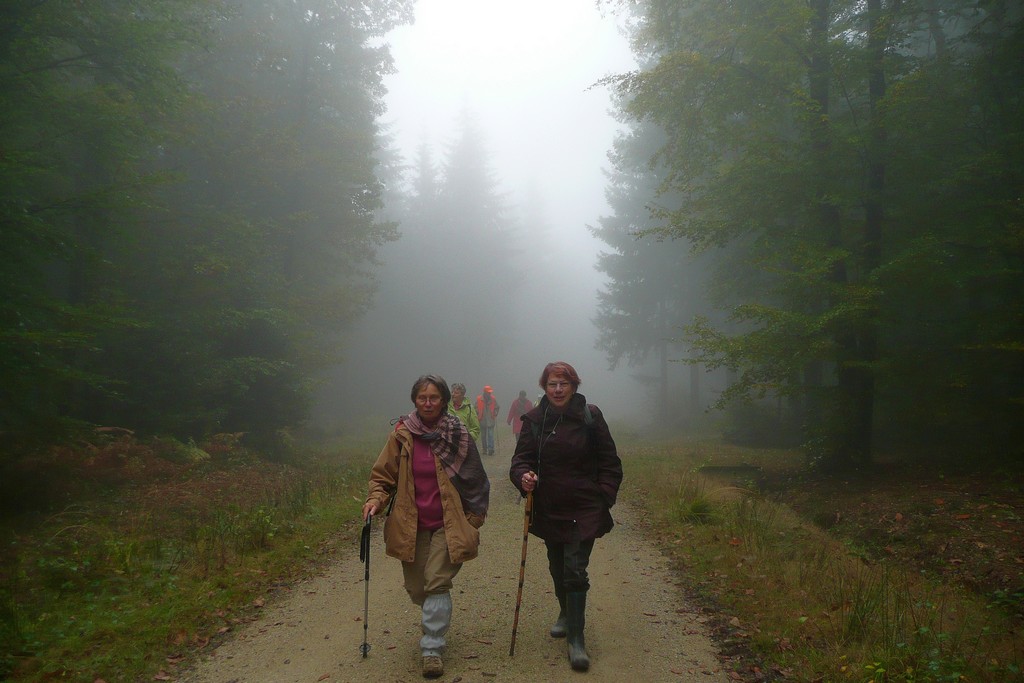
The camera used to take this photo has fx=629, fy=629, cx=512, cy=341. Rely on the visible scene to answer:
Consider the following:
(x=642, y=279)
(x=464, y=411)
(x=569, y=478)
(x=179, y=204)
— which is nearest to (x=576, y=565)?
(x=569, y=478)

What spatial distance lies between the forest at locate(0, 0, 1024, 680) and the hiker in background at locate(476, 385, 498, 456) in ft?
15.6

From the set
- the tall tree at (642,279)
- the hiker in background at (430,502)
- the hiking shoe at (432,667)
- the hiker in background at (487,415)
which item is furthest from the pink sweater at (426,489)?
the tall tree at (642,279)

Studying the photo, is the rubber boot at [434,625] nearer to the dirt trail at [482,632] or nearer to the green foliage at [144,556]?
the dirt trail at [482,632]

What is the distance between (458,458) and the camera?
4.80 m

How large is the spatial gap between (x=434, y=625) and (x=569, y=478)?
4.74 ft

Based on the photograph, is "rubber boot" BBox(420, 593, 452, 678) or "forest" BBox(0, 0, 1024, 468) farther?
"forest" BBox(0, 0, 1024, 468)

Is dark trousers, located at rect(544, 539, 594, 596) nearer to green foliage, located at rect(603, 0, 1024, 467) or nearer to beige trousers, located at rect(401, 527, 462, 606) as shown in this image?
beige trousers, located at rect(401, 527, 462, 606)

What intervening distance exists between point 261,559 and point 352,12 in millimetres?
17950

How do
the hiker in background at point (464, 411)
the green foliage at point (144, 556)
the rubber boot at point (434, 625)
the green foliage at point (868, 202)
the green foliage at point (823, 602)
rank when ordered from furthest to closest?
the hiker in background at point (464, 411) < the green foliage at point (868, 202) < the green foliage at point (144, 556) < the rubber boot at point (434, 625) < the green foliage at point (823, 602)

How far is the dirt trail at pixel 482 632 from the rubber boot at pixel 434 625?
17 cm

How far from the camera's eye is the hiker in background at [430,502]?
457cm

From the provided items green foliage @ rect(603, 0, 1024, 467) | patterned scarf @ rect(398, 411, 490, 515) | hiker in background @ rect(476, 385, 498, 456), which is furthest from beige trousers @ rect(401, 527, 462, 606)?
hiker in background @ rect(476, 385, 498, 456)

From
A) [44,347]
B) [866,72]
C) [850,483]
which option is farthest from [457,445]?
[866,72]

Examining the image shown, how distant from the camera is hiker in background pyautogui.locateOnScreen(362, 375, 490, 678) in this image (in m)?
4.57
